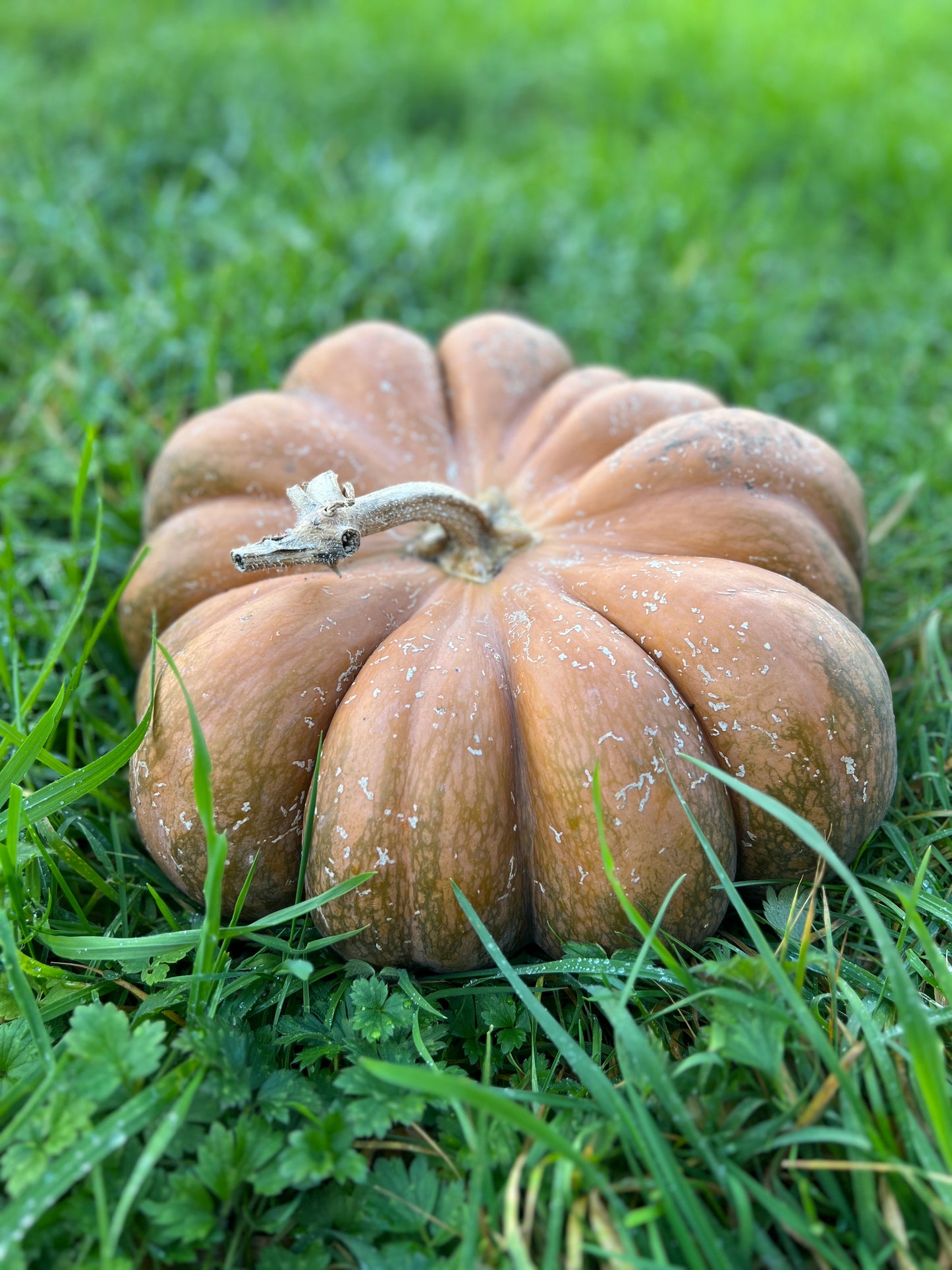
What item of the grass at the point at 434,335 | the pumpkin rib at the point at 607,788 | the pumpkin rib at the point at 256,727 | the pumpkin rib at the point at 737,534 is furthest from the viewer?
the pumpkin rib at the point at 737,534

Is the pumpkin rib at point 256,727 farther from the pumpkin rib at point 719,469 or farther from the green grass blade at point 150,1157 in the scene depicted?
the pumpkin rib at point 719,469

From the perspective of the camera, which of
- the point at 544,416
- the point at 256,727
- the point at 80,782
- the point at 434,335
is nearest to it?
A: the point at 256,727

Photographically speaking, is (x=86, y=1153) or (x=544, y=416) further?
(x=544, y=416)

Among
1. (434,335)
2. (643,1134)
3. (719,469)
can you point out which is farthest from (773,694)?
(434,335)

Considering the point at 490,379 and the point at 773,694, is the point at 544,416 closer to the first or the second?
the point at 490,379

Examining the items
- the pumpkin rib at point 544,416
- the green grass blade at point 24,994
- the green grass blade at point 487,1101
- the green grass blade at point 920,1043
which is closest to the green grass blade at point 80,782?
the green grass blade at point 24,994

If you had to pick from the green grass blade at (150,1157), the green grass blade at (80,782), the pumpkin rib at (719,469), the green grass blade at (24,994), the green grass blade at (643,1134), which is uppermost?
the pumpkin rib at (719,469)

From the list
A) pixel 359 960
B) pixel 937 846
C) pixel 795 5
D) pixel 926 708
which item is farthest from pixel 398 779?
pixel 795 5

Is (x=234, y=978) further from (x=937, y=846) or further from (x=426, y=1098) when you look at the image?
(x=937, y=846)
